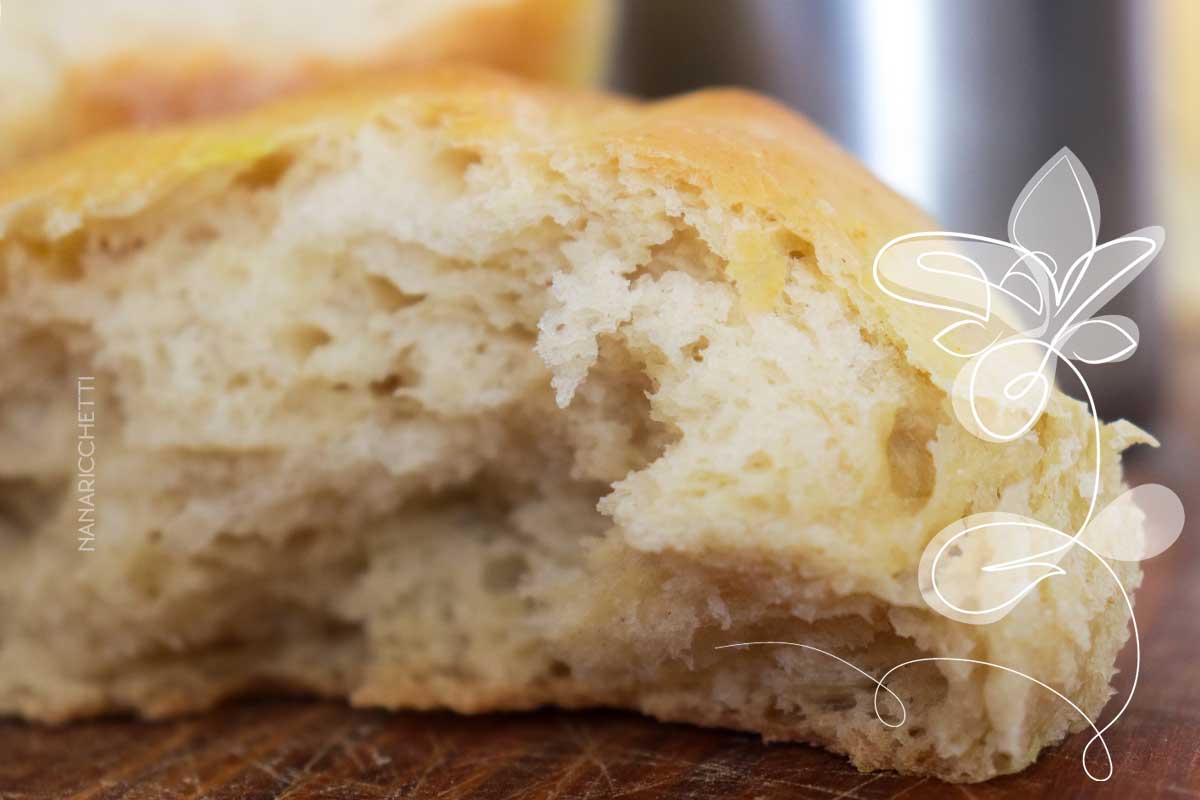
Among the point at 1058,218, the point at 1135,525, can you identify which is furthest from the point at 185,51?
the point at 1135,525

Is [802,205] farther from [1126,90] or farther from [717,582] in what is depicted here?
[1126,90]

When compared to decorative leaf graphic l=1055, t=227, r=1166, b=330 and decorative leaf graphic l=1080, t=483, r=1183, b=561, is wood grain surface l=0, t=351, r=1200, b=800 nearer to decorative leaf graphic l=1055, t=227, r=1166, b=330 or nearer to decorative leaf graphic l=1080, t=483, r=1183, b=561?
decorative leaf graphic l=1080, t=483, r=1183, b=561

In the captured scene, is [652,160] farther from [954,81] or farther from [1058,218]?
[954,81]

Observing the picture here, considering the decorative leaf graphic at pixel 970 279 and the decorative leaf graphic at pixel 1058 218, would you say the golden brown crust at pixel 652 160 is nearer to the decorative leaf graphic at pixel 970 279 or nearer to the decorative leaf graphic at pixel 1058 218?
the decorative leaf graphic at pixel 970 279

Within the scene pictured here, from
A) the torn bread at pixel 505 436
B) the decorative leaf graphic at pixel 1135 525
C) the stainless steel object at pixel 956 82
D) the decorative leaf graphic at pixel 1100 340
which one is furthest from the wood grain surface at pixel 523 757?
the stainless steel object at pixel 956 82

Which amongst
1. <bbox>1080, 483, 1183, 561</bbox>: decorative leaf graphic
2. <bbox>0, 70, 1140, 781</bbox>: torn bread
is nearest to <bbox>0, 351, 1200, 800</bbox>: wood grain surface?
<bbox>0, 70, 1140, 781</bbox>: torn bread
